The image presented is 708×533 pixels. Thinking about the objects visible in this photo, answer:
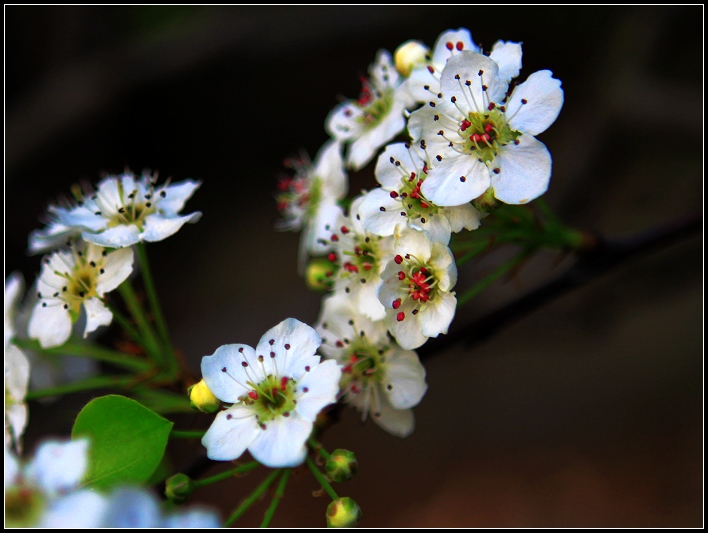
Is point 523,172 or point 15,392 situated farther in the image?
point 15,392

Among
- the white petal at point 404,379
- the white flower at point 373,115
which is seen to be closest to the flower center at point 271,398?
the white petal at point 404,379

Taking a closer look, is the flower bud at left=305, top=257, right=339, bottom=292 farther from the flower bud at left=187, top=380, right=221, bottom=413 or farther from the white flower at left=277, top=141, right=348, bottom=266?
the flower bud at left=187, top=380, right=221, bottom=413

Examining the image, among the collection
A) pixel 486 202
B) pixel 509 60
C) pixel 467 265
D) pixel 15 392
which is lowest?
pixel 467 265

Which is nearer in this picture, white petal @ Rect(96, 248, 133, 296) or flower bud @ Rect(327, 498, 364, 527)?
flower bud @ Rect(327, 498, 364, 527)

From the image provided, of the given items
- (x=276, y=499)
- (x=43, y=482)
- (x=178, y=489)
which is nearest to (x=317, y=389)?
(x=276, y=499)

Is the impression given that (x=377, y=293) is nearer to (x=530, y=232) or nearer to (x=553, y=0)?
(x=530, y=232)

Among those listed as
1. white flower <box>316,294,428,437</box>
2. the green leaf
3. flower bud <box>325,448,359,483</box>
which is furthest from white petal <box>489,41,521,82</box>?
the green leaf

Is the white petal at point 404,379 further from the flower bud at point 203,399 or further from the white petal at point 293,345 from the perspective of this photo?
the flower bud at point 203,399

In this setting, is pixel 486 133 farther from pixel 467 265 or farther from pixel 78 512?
pixel 467 265
